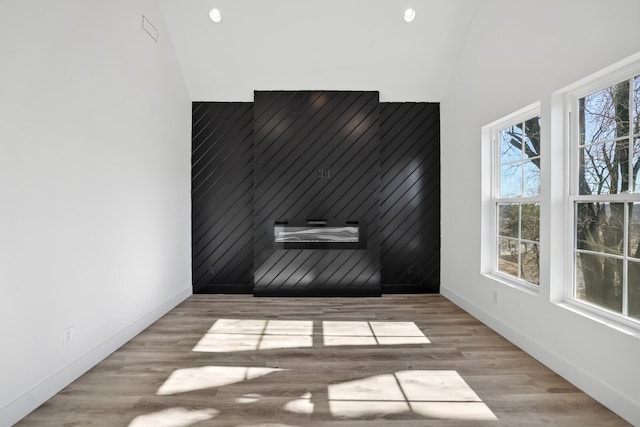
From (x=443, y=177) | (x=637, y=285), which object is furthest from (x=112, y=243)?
(x=443, y=177)

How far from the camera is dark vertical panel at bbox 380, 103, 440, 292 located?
4.78 meters

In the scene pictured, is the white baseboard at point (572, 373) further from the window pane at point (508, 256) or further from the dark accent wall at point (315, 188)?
the dark accent wall at point (315, 188)

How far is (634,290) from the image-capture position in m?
2.03

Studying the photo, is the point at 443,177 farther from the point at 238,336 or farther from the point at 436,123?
the point at 238,336

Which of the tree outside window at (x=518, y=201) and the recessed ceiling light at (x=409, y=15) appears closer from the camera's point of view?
the tree outside window at (x=518, y=201)

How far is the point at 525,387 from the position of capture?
228 centimetres

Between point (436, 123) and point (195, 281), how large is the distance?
3.86m

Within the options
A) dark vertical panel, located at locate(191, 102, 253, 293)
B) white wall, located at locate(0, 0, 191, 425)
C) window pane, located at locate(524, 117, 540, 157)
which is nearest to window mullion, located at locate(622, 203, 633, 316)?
window pane, located at locate(524, 117, 540, 157)

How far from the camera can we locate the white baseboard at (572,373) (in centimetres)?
192

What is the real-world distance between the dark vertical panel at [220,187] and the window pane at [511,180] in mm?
3007

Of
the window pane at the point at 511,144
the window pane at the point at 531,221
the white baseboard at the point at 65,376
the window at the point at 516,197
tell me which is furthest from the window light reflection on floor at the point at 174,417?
the window pane at the point at 511,144

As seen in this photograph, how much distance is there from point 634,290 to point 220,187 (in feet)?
13.8

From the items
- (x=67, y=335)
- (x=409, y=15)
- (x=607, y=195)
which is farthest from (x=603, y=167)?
(x=67, y=335)

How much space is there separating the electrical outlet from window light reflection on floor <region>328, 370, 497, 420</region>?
5.67 ft
